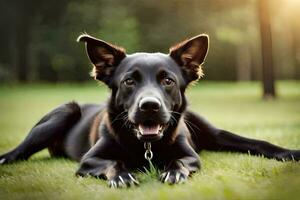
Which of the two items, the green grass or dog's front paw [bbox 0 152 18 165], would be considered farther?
dog's front paw [bbox 0 152 18 165]

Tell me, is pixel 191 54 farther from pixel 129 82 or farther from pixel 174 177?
pixel 174 177

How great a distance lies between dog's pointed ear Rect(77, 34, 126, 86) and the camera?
514cm

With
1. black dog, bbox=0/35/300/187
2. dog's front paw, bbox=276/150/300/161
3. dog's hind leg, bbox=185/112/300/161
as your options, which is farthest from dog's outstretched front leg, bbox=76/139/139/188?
dog's front paw, bbox=276/150/300/161

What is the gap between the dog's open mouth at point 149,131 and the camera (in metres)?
4.63

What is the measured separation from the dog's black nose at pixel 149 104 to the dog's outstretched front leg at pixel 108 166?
50 cm

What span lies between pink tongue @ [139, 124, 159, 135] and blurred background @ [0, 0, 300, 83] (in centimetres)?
1480

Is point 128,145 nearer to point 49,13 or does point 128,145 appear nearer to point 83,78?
point 49,13

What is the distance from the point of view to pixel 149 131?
465cm

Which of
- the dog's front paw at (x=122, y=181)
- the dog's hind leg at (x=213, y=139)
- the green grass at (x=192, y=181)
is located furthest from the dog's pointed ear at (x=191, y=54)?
the dog's front paw at (x=122, y=181)

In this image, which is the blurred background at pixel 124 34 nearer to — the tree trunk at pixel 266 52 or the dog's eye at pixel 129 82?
the tree trunk at pixel 266 52

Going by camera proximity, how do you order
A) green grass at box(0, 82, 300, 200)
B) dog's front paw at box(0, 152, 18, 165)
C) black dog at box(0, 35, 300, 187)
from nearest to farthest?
green grass at box(0, 82, 300, 200) < black dog at box(0, 35, 300, 187) < dog's front paw at box(0, 152, 18, 165)

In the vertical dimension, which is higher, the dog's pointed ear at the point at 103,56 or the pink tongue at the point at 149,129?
the dog's pointed ear at the point at 103,56

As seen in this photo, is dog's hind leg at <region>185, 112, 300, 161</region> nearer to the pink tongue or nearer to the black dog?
the black dog

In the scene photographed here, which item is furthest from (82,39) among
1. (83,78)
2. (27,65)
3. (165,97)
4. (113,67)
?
(83,78)
